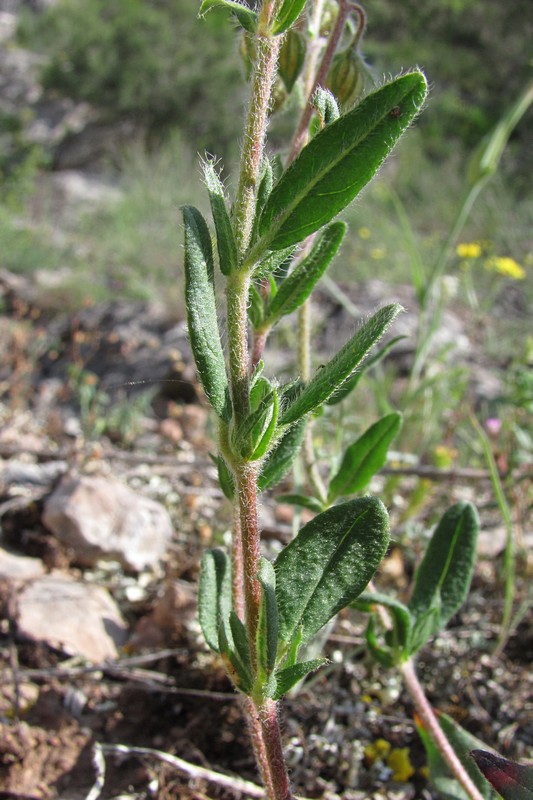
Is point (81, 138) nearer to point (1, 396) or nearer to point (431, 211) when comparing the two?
point (431, 211)

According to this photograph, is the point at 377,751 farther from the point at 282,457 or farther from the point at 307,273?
the point at 307,273

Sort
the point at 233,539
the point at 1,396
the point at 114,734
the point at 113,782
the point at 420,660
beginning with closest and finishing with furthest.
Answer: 1. the point at 233,539
2. the point at 113,782
3. the point at 114,734
4. the point at 420,660
5. the point at 1,396

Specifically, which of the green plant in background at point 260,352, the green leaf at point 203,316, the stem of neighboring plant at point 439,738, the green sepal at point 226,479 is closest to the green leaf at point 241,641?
the green plant in background at point 260,352

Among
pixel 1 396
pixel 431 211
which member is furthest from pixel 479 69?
pixel 1 396

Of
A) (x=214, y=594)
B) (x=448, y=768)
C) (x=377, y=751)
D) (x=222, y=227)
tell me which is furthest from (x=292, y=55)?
(x=377, y=751)

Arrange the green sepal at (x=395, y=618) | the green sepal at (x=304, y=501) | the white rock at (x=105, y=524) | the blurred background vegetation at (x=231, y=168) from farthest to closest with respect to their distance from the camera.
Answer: the blurred background vegetation at (x=231, y=168)
the white rock at (x=105, y=524)
the green sepal at (x=304, y=501)
the green sepal at (x=395, y=618)

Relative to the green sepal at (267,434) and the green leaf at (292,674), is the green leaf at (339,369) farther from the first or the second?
the green leaf at (292,674)

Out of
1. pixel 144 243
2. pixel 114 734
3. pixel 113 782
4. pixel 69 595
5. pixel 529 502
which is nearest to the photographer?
pixel 113 782
